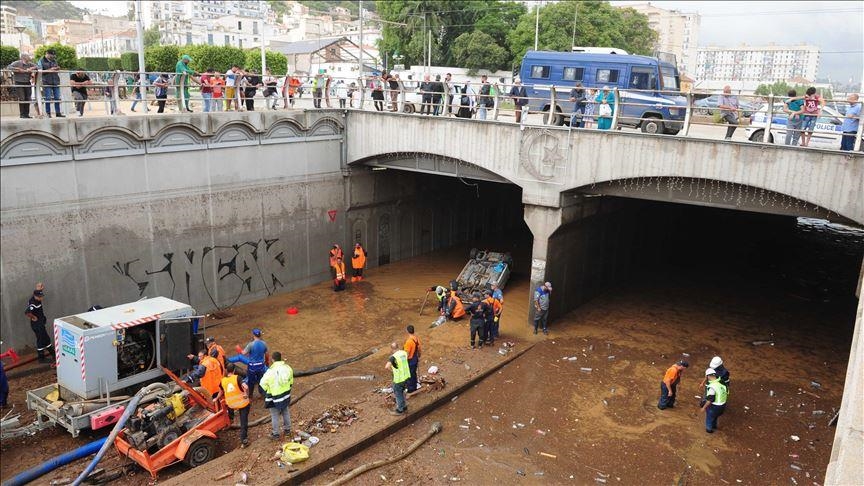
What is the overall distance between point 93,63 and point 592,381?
39.3m

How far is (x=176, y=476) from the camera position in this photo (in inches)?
421

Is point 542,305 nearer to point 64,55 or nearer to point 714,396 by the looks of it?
point 714,396

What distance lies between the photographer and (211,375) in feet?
40.2

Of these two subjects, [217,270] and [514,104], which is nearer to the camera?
[217,270]

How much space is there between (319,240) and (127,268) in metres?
7.11

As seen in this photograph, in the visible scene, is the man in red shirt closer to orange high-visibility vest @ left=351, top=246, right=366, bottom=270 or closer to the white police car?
the white police car

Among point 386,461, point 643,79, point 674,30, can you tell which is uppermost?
point 674,30

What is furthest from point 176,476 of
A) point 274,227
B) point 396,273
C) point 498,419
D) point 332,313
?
point 396,273

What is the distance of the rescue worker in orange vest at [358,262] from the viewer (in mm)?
23058

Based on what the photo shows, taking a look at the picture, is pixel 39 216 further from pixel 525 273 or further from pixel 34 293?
pixel 525 273

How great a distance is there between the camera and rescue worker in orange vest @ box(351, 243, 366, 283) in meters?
23.1

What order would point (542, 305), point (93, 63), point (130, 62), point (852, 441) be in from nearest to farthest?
point (852, 441) → point (542, 305) → point (93, 63) → point (130, 62)

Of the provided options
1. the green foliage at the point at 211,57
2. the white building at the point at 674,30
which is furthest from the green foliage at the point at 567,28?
the white building at the point at 674,30

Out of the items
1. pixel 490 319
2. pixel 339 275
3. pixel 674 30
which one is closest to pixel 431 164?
pixel 339 275
